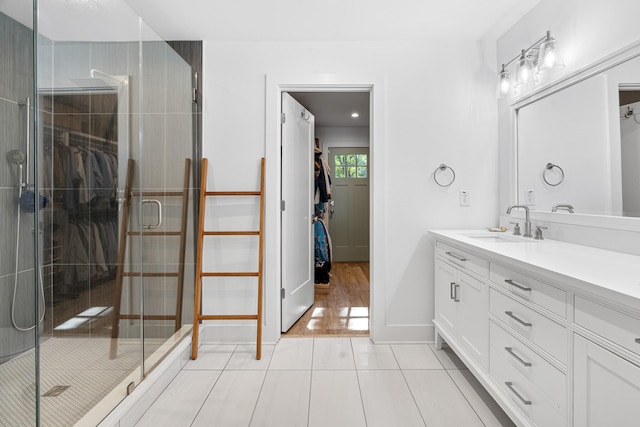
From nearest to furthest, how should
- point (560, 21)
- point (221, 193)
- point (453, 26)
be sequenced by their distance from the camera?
1. point (560, 21)
2. point (453, 26)
3. point (221, 193)

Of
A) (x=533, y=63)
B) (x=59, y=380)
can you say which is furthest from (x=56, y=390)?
(x=533, y=63)

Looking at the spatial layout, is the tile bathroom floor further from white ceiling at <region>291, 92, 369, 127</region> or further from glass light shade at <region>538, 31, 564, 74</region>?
white ceiling at <region>291, 92, 369, 127</region>

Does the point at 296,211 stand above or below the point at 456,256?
above

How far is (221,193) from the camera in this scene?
2.58 meters

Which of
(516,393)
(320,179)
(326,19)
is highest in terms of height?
(326,19)

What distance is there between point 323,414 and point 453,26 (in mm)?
2587

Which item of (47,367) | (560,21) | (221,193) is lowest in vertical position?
(47,367)

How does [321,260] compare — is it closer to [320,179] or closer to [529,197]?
[320,179]

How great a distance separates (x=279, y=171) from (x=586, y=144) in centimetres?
192

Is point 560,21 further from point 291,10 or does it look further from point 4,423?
point 4,423

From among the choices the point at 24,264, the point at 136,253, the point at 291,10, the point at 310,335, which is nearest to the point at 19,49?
the point at 24,264

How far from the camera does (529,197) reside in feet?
7.60

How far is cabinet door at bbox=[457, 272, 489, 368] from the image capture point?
1790mm

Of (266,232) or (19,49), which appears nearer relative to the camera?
(19,49)
